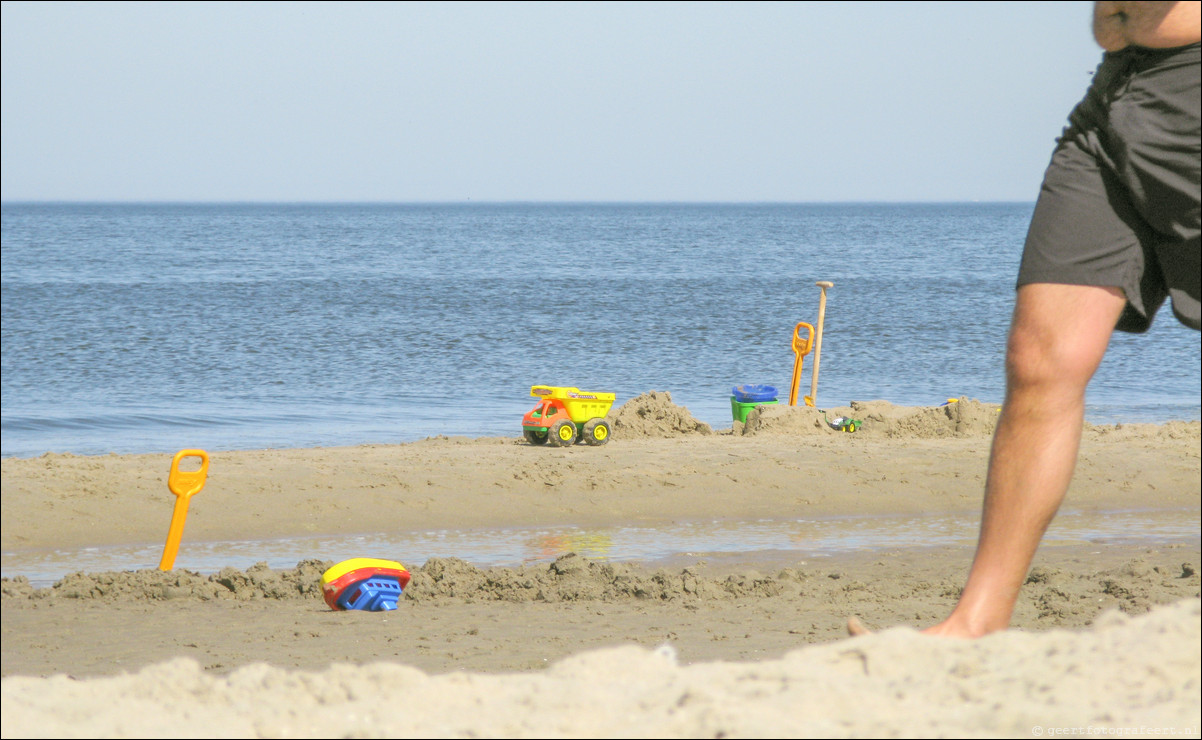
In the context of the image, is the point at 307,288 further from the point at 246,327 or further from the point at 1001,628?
the point at 1001,628

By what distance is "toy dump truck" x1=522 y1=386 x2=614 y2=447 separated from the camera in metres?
9.73

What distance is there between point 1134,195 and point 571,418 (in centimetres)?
803

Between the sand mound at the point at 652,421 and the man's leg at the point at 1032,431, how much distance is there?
8.32 m

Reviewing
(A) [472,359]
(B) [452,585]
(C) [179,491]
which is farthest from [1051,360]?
(A) [472,359]

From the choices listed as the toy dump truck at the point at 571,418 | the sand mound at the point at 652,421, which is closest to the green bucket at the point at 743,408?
the sand mound at the point at 652,421

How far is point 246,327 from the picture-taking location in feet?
81.7

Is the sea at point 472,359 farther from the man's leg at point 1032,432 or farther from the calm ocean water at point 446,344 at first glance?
the man's leg at point 1032,432

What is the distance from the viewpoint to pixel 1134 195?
1.95 meters

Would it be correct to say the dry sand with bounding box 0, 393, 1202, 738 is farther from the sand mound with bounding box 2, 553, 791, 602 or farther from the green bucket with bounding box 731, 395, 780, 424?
the green bucket with bounding box 731, 395, 780, 424

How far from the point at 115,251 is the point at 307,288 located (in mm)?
27051

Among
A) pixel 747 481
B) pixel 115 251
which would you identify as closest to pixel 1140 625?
pixel 747 481

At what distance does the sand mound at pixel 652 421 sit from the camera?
1045cm

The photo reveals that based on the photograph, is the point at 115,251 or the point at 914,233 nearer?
the point at 115,251

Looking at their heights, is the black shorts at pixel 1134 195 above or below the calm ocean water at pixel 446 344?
above
